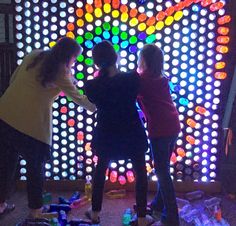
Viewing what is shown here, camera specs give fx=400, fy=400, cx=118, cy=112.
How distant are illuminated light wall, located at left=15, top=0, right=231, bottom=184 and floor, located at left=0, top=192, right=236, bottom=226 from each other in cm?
41

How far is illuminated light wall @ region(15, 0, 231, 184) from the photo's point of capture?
2.89 m

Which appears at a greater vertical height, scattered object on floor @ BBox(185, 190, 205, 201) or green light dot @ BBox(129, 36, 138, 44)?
green light dot @ BBox(129, 36, 138, 44)

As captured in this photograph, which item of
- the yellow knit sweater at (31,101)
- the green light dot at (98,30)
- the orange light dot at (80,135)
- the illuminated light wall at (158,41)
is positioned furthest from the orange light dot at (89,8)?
the orange light dot at (80,135)

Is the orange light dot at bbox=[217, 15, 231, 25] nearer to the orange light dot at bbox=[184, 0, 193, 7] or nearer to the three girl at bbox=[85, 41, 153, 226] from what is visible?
the orange light dot at bbox=[184, 0, 193, 7]

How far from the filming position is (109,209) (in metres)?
2.83

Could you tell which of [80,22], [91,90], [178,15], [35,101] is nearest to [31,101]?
[35,101]

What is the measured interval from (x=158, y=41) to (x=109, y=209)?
4.14 feet

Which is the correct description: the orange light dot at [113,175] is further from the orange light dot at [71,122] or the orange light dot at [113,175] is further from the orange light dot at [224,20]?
the orange light dot at [224,20]

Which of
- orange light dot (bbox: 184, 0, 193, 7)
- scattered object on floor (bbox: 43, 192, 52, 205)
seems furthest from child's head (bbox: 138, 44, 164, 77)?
scattered object on floor (bbox: 43, 192, 52, 205)

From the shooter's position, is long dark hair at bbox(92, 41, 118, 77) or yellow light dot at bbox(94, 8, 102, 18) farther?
yellow light dot at bbox(94, 8, 102, 18)

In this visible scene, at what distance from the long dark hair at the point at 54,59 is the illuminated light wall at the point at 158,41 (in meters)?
0.55

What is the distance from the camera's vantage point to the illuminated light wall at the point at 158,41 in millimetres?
2887

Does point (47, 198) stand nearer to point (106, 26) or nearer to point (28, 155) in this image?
point (28, 155)

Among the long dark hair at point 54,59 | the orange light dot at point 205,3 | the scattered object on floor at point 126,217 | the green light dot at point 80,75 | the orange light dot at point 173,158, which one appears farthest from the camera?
the orange light dot at point 173,158
